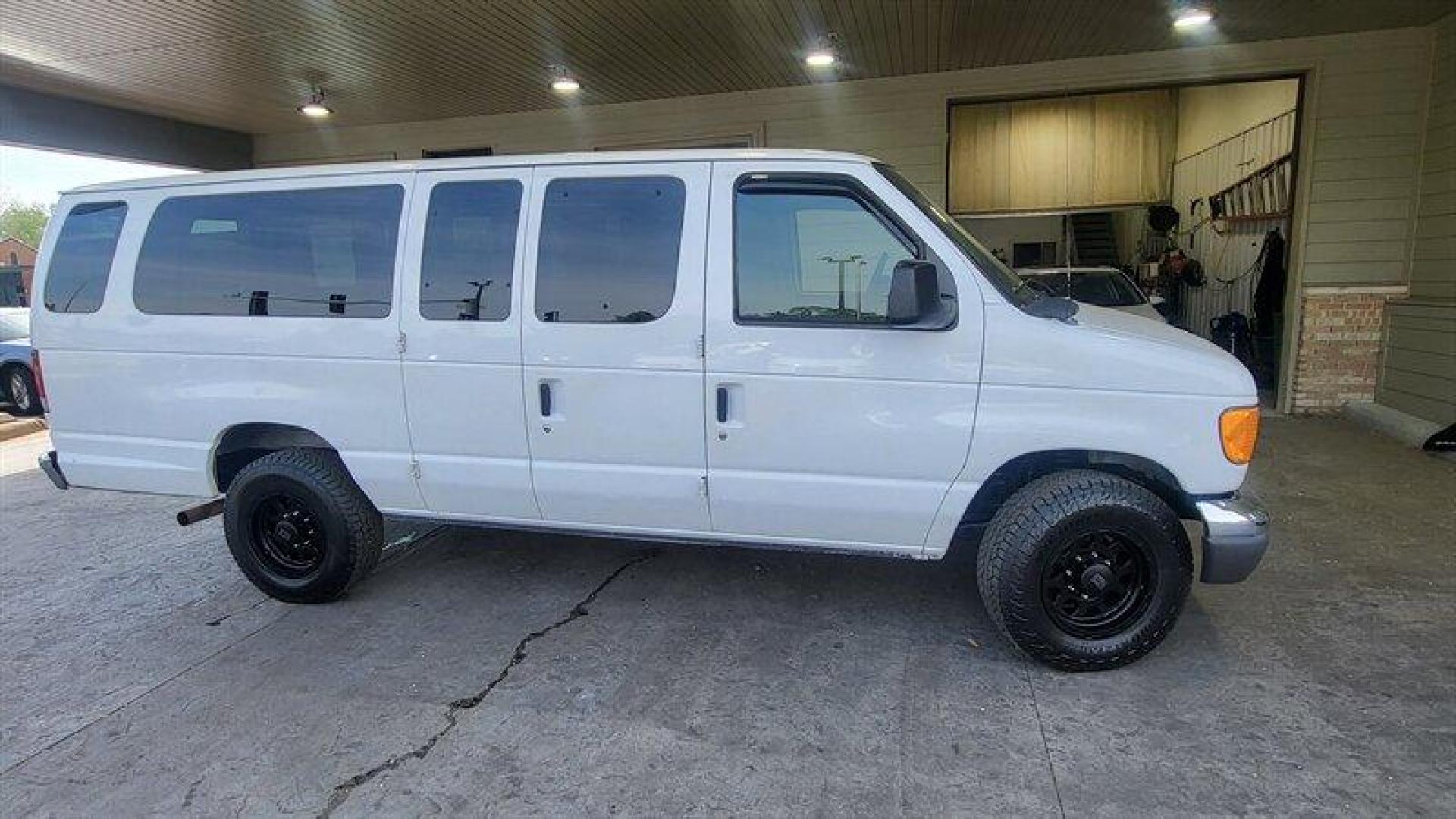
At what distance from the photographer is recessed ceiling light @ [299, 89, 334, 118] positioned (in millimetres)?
9836

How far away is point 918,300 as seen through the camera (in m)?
3.06

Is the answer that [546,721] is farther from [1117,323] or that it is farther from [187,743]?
[1117,323]

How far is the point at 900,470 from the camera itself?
3.32 meters

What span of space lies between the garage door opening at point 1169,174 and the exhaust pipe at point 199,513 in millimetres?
10536

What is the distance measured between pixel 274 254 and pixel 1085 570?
4044mm

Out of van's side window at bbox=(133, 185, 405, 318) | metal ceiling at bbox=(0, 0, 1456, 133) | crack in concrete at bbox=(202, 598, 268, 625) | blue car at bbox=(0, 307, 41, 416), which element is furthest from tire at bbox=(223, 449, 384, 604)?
blue car at bbox=(0, 307, 41, 416)

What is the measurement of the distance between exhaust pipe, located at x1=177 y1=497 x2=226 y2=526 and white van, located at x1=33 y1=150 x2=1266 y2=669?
3 centimetres

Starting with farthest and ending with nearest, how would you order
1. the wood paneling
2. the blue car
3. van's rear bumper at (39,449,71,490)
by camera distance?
1. the wood paneling
2. the blue car
3. van's rear bumper at (39,449,71,490)

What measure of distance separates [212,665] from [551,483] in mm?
1729

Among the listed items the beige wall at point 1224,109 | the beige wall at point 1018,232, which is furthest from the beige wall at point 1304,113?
the beige wall at point 1018,232

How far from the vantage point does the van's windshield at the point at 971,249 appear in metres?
3.28

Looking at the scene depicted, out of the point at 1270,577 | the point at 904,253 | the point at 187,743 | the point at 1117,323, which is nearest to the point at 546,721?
the point at 187,743

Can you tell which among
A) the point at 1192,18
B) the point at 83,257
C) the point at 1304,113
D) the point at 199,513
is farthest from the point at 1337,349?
the point at 83,257

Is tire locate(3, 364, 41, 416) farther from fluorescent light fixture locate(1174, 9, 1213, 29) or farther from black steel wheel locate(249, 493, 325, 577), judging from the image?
fluorescent light fixture locate(1174, 9, 1213, 29)
